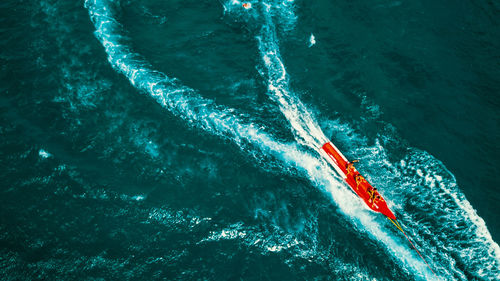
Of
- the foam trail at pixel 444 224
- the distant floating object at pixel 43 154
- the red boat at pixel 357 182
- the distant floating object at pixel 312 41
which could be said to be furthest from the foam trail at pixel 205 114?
the distant floating object at pixel 312 41

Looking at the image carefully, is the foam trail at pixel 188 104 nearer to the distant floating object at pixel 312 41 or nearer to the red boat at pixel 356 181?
the red boat at pixel 356 181

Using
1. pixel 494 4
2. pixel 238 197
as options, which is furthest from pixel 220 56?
pixel 494 4

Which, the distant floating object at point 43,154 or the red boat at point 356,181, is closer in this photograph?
the red boat at point 356,181

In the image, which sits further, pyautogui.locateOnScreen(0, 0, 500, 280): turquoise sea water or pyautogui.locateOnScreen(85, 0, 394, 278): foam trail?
pyautogui.locateOnScreen(85, 0, 394, 278): foam trail

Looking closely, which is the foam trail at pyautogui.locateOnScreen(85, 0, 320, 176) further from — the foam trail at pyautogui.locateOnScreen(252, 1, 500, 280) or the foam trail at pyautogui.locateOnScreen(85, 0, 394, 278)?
the foam trail at pyautogui.locateOnScreen(252, 1, 500, 280)

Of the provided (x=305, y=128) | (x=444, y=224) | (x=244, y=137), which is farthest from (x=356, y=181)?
(x=244, y=137)

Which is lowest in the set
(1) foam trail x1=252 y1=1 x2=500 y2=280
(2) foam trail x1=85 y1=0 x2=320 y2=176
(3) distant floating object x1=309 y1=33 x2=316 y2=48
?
(1) foam trail x1=252 y1=1 x2=500 y2=280

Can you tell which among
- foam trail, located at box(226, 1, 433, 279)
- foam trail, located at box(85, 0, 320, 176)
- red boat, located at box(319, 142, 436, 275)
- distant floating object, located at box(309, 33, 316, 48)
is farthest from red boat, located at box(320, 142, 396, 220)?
distant floating object, located at box(309, 33, 316, 48)
